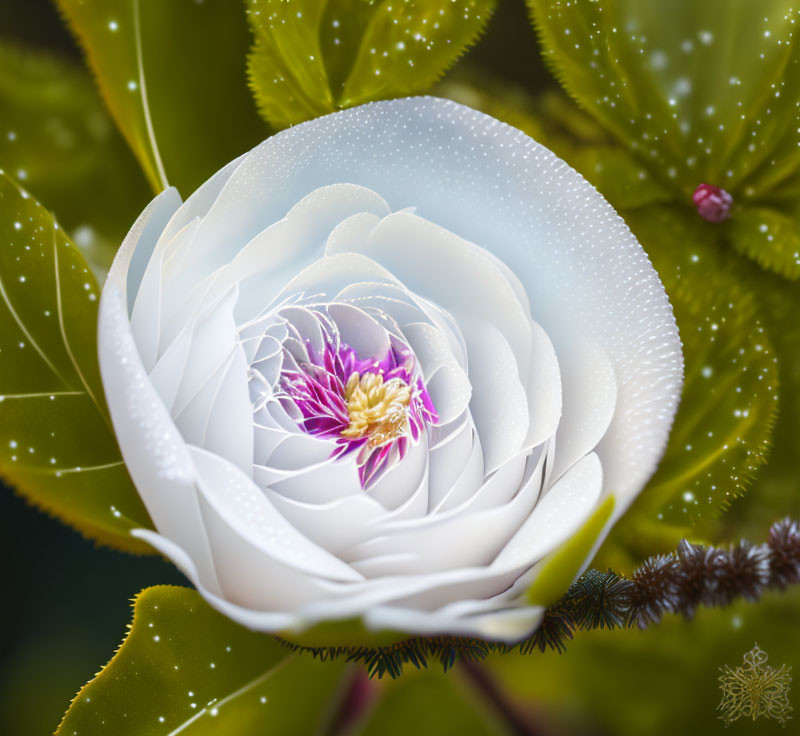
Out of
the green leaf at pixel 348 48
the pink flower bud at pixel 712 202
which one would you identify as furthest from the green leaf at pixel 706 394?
the green leaf at pixel 348 48

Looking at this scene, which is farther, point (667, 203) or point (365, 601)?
point (667, 203)

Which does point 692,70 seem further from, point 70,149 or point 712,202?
point 70,149

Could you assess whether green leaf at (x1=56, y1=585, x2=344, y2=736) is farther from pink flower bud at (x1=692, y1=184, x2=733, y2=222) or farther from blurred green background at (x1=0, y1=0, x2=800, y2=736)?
pink flower bud at (x1=692, y1=184, x2=733, y2=222)

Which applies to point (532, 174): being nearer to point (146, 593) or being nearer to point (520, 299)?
point (520, 299)

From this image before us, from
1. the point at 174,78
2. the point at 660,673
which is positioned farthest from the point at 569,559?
the point at 174,78

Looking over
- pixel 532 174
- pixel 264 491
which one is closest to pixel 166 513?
pixel 264 491

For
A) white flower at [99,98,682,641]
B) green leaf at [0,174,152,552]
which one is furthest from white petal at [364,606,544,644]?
green leaf at [0,174,152,552]
